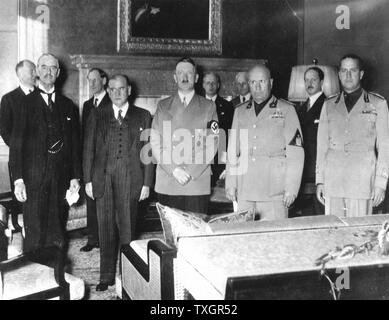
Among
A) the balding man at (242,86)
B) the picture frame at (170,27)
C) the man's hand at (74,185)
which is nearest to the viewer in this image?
the man's hand at (74,185)

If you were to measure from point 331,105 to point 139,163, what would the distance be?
138 cm

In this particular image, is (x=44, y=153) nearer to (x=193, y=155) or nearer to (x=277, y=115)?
(x=193, y=155)

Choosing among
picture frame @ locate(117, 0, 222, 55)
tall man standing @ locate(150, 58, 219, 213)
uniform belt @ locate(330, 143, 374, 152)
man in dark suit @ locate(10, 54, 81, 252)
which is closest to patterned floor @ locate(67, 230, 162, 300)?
man in dark suit @ locate(10, 54, 81, 252)

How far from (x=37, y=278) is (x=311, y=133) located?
2.89 m

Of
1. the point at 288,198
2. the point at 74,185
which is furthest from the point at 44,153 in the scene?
the point at 288,198

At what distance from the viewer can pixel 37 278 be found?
2447mm

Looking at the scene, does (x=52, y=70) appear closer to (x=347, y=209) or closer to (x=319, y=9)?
(x=347, y=209)

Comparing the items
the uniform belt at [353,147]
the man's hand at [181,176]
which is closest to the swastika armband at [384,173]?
the uniform belt at [353,147]

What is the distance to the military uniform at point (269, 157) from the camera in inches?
128

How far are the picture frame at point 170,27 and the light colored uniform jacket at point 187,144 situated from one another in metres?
2.82

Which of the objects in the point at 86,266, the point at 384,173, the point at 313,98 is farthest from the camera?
the point at 313,98

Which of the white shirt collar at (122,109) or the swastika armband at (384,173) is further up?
the white shirt collar at (122,109)

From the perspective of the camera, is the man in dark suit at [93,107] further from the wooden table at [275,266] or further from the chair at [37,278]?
the wooden table at [275,266]

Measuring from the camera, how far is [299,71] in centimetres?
573
